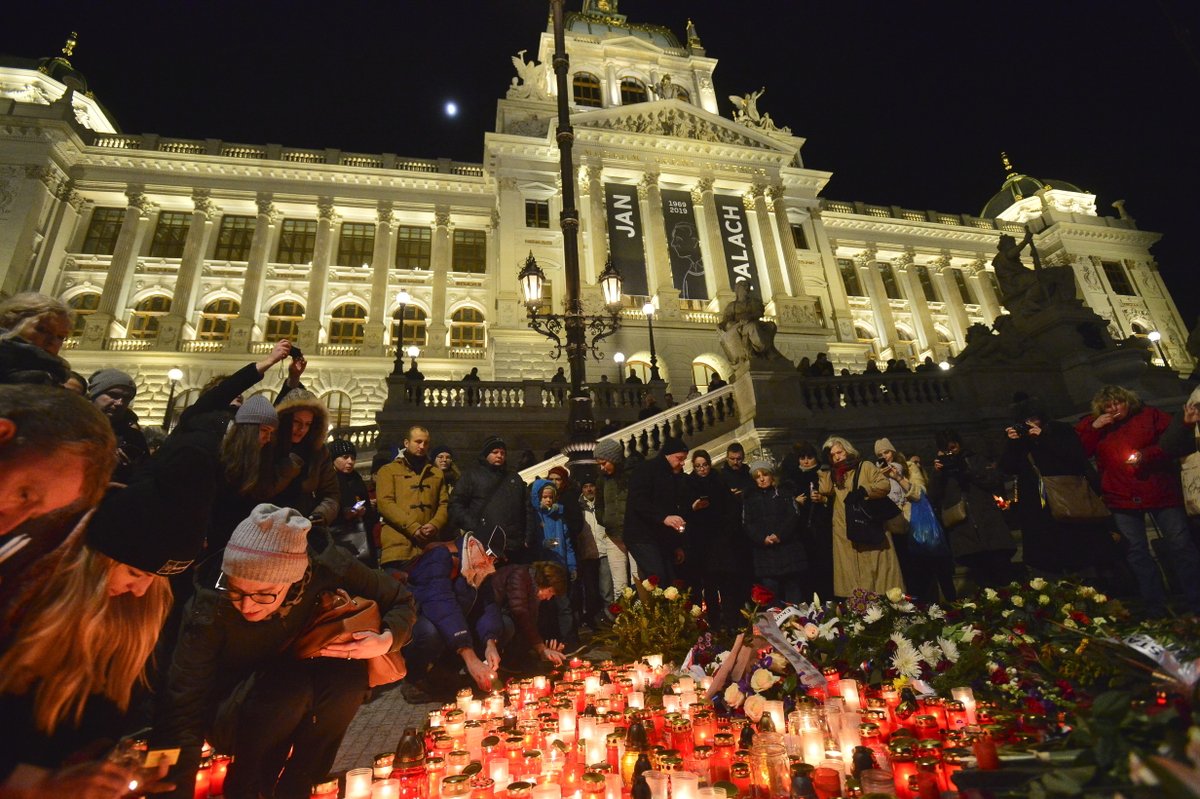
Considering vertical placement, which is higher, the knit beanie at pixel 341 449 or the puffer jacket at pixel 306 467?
the knit beanie at pixel 341 449

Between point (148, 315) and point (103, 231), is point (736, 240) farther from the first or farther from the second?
point (103, 231)

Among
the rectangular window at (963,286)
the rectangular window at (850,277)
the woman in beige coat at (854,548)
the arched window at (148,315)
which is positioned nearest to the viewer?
the woman in beige coat at (854,548)

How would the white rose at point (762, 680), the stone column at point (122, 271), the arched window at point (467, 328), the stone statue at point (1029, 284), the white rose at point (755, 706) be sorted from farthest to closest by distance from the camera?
1. the arched window at point (467, 328)
2. the stone column at point (122, 271)
3. the stone statue at point (1029, 284)
4. the white rose at point (762, 680)
5. the white rose at point (755, 706)

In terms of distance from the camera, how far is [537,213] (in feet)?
83.6

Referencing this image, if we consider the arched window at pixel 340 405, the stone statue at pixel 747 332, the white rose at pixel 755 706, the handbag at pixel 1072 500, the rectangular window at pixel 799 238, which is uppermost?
the rectangular window at pixel 799 238

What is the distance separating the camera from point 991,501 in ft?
16.1

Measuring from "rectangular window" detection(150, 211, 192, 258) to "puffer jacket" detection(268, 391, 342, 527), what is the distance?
2895cm

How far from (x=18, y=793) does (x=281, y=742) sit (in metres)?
1.27

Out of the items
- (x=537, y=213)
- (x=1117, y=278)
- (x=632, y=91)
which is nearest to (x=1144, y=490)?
(x=537, y=213)

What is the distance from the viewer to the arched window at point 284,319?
25359 mm

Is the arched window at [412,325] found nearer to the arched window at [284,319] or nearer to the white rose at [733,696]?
the arched window at [284,319]

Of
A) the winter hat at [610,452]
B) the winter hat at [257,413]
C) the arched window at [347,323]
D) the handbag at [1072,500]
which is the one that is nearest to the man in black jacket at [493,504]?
the winter hat at [610,452]

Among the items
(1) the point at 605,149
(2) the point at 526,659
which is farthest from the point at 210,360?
(2) the point at 526,659

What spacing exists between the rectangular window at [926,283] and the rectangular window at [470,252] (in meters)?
25.0
